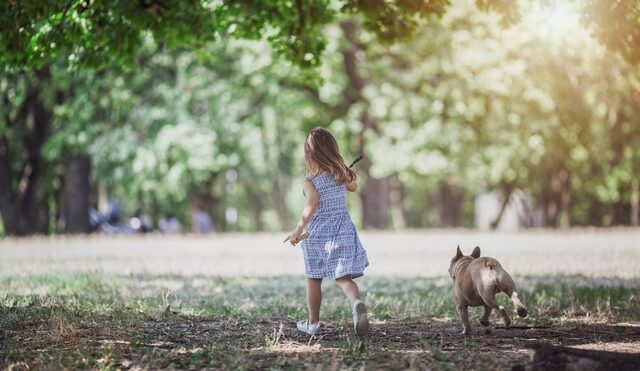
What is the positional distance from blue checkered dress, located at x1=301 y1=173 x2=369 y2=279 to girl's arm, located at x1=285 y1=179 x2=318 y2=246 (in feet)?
0.17

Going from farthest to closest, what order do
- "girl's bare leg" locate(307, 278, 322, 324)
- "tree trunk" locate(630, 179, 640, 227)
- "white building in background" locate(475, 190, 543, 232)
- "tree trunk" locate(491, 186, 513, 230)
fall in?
"white building in background" locate(475, 190, 543, 232), "tree trunk" locate(491, 186, 513, 230), "tree trunk" locate(630, 179, 640, 227), "girl's bare leg" locate(307, 278, 322, 324)

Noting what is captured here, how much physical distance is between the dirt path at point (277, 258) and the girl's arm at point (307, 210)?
678 centimetres

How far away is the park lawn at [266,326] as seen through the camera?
19.8ft

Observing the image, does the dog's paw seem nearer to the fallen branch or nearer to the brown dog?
the brown dog

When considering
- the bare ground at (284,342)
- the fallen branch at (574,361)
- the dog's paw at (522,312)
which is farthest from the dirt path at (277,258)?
the fallen branch at (574,361)

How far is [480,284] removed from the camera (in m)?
6.84

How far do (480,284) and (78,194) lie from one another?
81.4 feet

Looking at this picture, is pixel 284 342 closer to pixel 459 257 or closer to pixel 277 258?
pixel 459 257

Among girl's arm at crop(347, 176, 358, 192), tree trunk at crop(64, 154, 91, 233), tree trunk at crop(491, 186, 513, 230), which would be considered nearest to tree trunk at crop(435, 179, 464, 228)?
tree trunk at crop(491, 186, 513, 230)

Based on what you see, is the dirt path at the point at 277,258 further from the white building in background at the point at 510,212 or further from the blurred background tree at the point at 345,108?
the white building in background at the point at 510,212

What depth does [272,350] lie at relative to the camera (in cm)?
645

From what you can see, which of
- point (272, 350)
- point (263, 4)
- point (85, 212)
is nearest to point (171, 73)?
point (85, 212)

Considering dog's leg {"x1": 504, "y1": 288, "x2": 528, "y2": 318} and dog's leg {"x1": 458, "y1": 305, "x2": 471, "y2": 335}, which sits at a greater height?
dog's leg {"x1": 504, "y1": 288, "x2": 528, "y2": 318}

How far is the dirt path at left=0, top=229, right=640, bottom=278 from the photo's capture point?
1429 centimetres
